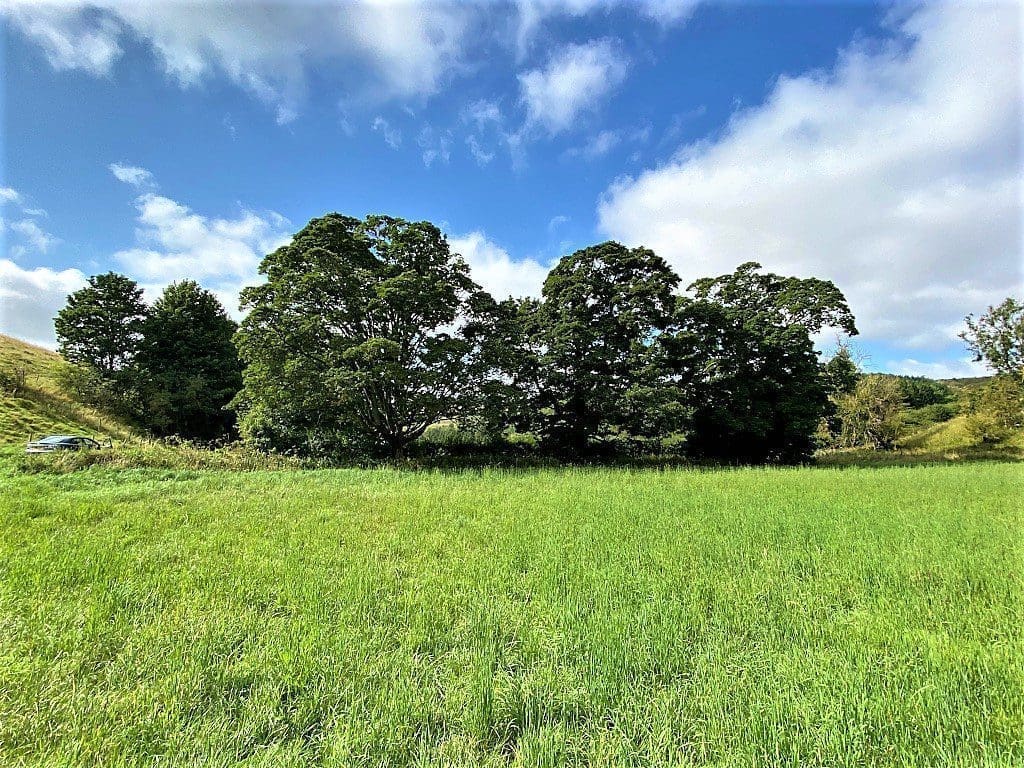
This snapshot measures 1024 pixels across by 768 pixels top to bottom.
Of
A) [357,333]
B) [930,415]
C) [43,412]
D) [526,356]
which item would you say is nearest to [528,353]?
[526,356]

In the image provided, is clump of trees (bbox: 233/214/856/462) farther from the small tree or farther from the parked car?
the small tree

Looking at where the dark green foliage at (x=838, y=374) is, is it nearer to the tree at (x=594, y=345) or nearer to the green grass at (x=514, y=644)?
the tree at (x=594, y=345)

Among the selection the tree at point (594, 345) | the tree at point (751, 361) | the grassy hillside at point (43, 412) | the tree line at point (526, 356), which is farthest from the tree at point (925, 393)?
the grassy hillside at point (43, 412)

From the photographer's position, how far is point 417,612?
362 centimetres

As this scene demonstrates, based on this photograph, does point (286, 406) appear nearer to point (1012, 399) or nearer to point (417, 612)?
point (417, 612)

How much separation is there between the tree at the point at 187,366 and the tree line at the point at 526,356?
1.02 m

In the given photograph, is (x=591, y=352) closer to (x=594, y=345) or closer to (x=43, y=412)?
(x=594, y=345)

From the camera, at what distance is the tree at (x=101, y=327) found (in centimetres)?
2647

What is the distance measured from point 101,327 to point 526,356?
1149 inches

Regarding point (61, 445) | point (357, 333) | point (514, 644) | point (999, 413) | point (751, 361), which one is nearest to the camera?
point (514, 644)

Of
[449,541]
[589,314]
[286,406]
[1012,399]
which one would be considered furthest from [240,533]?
[1012,399]

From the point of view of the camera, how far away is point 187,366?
2698 cm

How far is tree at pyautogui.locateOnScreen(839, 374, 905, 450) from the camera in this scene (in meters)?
28.8

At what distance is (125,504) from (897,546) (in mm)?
13173
